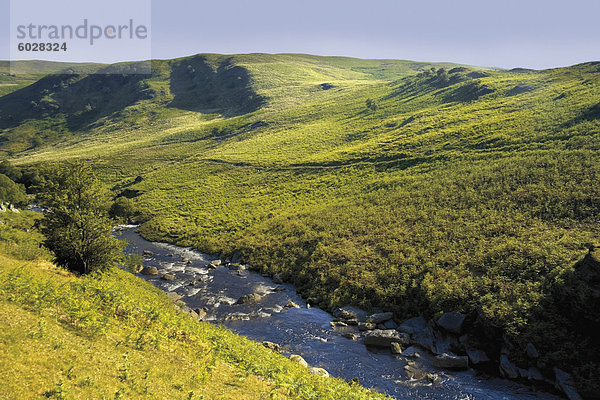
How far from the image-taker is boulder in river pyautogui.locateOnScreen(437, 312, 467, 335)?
28.0 m

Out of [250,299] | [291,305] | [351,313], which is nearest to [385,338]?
[351,313]

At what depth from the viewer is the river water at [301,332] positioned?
23.1 metres

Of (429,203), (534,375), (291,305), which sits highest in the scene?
(429,203)

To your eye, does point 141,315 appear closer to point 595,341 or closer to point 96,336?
point 96,336

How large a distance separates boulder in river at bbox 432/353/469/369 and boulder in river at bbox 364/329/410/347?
324 cm

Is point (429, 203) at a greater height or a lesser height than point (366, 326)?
greater

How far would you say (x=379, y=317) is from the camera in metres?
32.0

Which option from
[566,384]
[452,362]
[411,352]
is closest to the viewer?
[566,384]

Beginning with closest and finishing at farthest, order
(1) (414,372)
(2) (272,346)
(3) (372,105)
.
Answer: (1) (414,372) < (2) (272,346) < (3) (372,105)

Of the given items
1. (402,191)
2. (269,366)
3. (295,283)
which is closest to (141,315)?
(269,366)

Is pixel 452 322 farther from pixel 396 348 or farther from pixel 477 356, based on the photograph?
pixel 396 348

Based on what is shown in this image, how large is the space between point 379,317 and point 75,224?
29398 millimetres

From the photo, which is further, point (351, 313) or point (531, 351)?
point (351, 313)

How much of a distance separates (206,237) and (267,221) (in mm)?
11438
